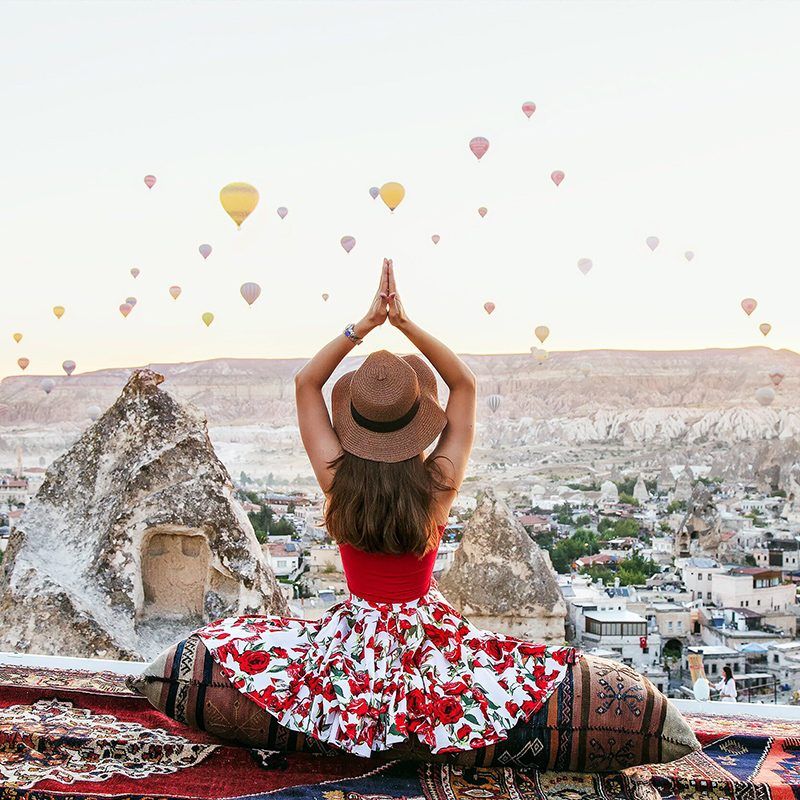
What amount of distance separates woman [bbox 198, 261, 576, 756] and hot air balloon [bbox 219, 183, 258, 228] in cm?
741

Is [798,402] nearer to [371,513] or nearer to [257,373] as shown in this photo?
[257,373]

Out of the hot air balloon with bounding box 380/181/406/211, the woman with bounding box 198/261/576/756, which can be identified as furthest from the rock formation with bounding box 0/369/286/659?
the hot air balloon with bounding box 380/181/406/211

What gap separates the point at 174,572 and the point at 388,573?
407 centimetres

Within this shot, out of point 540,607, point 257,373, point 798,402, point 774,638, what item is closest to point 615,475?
point 798,402

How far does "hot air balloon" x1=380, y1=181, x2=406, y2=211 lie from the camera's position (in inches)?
427

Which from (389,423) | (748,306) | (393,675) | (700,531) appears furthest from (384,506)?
(700,531)

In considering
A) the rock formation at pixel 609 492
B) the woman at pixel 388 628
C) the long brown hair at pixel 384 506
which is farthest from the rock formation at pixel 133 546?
the rock formation at pixel 609 492

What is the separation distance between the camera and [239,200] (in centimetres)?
917

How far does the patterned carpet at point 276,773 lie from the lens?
5.81 feet

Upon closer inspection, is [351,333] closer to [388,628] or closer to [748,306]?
[388,628]

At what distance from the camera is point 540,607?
6.96 meters

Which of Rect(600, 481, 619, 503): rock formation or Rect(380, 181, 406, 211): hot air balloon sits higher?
Rect(380, 181, 406, 211): hot air balloon

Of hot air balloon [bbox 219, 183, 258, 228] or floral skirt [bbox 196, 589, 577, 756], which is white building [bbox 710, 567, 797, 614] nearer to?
hot air balloon [bbox 219, 183, 258, 228]

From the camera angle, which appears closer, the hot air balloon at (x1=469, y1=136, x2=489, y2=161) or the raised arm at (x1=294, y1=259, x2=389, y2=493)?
the raised arm at (x1=294, y1=259, x2=389, y2=493)
